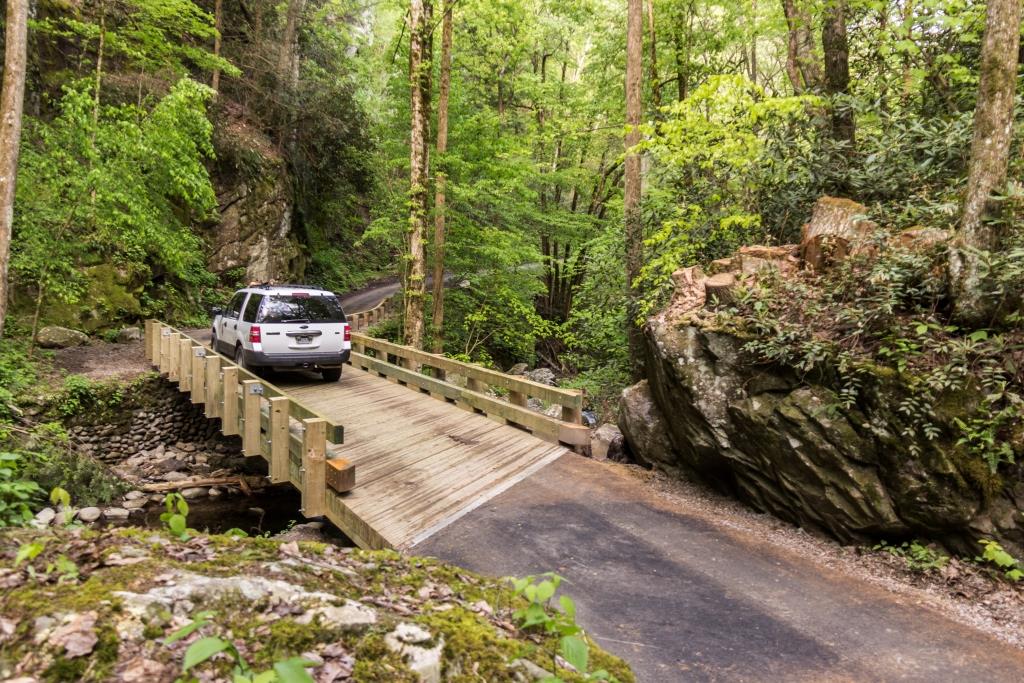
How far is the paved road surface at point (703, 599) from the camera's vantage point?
3.89 metres

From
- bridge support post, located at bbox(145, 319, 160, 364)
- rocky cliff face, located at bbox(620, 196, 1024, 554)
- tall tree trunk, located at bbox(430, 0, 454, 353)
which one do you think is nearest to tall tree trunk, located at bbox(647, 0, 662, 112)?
tall tree trunk, located at bbox(430, 0, 454, 353)

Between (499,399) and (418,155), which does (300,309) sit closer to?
(499,399)

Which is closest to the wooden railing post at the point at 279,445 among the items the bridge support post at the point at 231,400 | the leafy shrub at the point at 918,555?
the bridge support post at the point at 231,400

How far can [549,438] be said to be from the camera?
874 centimetres

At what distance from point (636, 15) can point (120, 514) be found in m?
13.4

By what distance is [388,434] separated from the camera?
8.81 metres

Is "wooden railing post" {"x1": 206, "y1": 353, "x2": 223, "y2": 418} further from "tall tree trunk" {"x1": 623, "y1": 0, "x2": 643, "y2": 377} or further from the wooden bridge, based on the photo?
"tall tree trunk" {"x1": 623, "y1": 0, "x2": 643, "y2": 377}

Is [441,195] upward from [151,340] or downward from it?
upward

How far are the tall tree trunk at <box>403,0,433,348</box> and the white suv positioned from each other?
2834mm

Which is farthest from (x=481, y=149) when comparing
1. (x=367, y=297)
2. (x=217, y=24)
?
(x=367, y=297)

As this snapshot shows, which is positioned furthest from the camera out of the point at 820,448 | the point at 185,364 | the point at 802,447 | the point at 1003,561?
the point at 185,364

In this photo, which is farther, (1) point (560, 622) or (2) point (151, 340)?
(2) point (151, 340)

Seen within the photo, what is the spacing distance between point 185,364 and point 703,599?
11152 mm

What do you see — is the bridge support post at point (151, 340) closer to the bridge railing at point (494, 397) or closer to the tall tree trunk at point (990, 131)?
Result: the bridge railing at point (494, 397)
